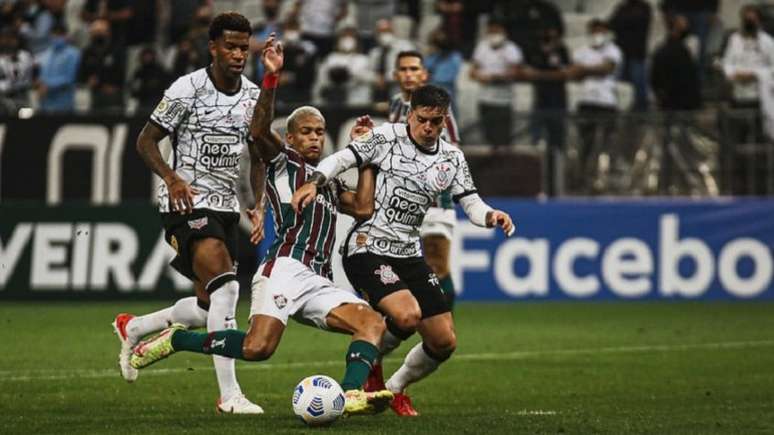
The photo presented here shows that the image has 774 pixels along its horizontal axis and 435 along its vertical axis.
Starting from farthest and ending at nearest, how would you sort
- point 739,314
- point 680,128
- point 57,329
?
point 680,128
point 739,314
point 57,329

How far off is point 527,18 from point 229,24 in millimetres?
12156

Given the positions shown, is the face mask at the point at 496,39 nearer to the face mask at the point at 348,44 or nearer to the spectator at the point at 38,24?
the face mask at the point at 348,44

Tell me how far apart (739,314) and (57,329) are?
7304 mm

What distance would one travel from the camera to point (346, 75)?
19.8 m

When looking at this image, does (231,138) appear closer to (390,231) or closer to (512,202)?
(390,231)

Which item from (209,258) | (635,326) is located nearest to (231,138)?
(209,258)

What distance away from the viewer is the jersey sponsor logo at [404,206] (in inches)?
356

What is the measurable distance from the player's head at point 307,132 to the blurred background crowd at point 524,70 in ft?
27.7

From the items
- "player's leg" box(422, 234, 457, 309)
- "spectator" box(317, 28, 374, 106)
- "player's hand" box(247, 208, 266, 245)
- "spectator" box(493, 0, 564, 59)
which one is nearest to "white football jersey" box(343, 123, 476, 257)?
"player's hand" box(247, 208, 266, 245)

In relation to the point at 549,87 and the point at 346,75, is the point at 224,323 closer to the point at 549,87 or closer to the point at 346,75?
the point at 346,75

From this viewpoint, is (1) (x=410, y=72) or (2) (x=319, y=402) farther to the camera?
(1) (x=410, y=72)

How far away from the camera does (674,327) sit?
15680mm

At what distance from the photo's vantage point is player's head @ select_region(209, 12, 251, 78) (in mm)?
9188

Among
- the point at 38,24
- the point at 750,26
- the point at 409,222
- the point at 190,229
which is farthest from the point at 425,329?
the point at 38,24
